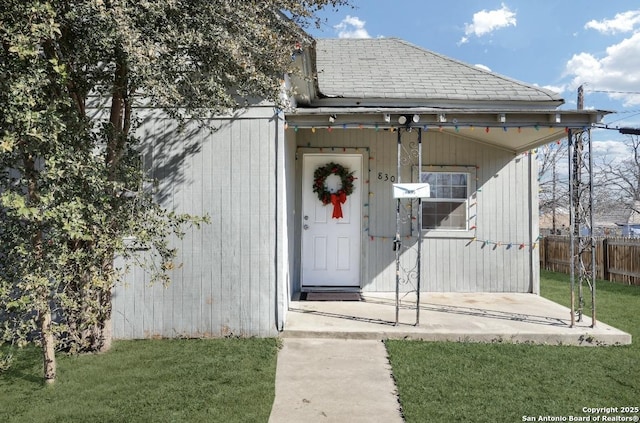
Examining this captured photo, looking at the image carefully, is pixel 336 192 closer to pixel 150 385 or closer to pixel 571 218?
pixel 571 218

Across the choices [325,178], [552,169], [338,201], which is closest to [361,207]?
[338,201]

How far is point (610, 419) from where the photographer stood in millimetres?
3004

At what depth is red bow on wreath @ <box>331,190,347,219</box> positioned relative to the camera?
22.0ft

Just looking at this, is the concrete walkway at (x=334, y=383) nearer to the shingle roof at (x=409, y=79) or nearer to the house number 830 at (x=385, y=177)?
the house number 830 at (x=385, y=177)

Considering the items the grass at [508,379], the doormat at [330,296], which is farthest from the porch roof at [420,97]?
the doormat at [330,296]

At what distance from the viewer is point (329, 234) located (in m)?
6.82

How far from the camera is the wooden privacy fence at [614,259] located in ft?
28.7

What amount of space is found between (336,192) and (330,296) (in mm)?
1655

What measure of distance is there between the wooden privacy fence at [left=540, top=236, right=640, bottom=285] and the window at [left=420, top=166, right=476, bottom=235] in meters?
2.75

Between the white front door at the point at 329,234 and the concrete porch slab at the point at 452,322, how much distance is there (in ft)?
2.68

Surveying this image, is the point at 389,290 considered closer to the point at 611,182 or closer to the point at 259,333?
the point at 259,333

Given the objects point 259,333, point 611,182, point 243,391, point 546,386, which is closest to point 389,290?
point 259,333

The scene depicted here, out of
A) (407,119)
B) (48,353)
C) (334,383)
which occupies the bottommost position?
(334,383)

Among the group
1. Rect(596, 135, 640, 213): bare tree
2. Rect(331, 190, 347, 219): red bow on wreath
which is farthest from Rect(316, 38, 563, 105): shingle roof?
Rect(596, 135, 640, 213): bare tree
